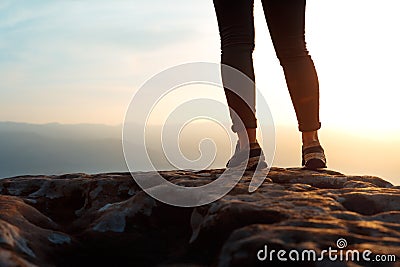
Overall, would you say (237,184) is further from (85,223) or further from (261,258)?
(261,258)

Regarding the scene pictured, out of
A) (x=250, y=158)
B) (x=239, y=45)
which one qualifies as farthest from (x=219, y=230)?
(x=239, y=45)

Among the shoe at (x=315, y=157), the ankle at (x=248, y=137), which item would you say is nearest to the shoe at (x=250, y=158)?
the ankle at (x=248, y=137)

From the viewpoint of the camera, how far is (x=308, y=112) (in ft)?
15.5

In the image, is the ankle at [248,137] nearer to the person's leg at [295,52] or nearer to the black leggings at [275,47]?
the black leggings at [275,47]

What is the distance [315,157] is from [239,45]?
1.43 meters

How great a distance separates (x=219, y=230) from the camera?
8.25ft

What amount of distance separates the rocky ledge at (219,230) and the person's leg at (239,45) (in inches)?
53.9

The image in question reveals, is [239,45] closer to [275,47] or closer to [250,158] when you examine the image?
[275,47]

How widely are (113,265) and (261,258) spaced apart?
0.87m

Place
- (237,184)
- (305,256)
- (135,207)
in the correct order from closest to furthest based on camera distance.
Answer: (305,256)
(135,207)
(237,184)

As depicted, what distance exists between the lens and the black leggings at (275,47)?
14.9 feet

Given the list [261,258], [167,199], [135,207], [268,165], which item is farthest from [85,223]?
[268,165]

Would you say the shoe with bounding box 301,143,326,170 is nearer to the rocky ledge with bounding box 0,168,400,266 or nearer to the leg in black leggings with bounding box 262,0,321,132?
the leg in black leggings with bounding box 262,0,321,132

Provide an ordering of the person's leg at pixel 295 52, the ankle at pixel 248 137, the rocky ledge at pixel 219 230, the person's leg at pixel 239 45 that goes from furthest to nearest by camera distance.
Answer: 1. the ankle at pixel 248 137
2. the person's leg at pixel 239 45
3. the person's leg at pixel 295 52
4. the rocky ledge at pixel 219 230
